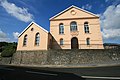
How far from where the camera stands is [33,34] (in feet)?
77.0

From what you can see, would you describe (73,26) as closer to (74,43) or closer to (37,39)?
(74,43)

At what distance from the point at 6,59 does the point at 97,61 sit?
60.9 feet

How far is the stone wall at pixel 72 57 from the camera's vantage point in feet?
59.3

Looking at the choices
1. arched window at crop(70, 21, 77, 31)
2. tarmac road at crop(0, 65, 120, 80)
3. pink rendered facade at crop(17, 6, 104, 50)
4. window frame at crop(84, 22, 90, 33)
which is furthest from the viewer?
arched window at crop(70, 21, 77, 31)

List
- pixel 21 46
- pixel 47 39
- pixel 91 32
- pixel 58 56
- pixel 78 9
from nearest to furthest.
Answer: pixel 58 56
pixel 47 39
pixel 21 46
pixel 91 32
pixel 78 9

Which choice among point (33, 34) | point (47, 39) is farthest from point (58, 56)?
point (33, 34)

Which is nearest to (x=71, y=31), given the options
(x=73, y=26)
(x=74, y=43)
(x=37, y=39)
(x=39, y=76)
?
(x=73, y=26)

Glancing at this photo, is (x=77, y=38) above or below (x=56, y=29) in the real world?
below

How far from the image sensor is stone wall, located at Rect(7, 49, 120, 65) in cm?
1808

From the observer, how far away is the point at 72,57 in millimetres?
18844

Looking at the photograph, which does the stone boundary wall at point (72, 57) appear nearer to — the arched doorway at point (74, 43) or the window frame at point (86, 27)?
the arched doorway at point (74, 43)

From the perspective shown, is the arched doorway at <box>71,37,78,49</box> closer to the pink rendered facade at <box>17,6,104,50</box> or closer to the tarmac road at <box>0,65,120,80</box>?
the pink rendered facade at <box>17,6,104,50</box>

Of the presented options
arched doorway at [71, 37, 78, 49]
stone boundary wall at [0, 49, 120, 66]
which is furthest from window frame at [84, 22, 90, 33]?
stone boundary wall at [0, 49, 120, 66]

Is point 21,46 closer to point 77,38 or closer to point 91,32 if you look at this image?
point 77,38
